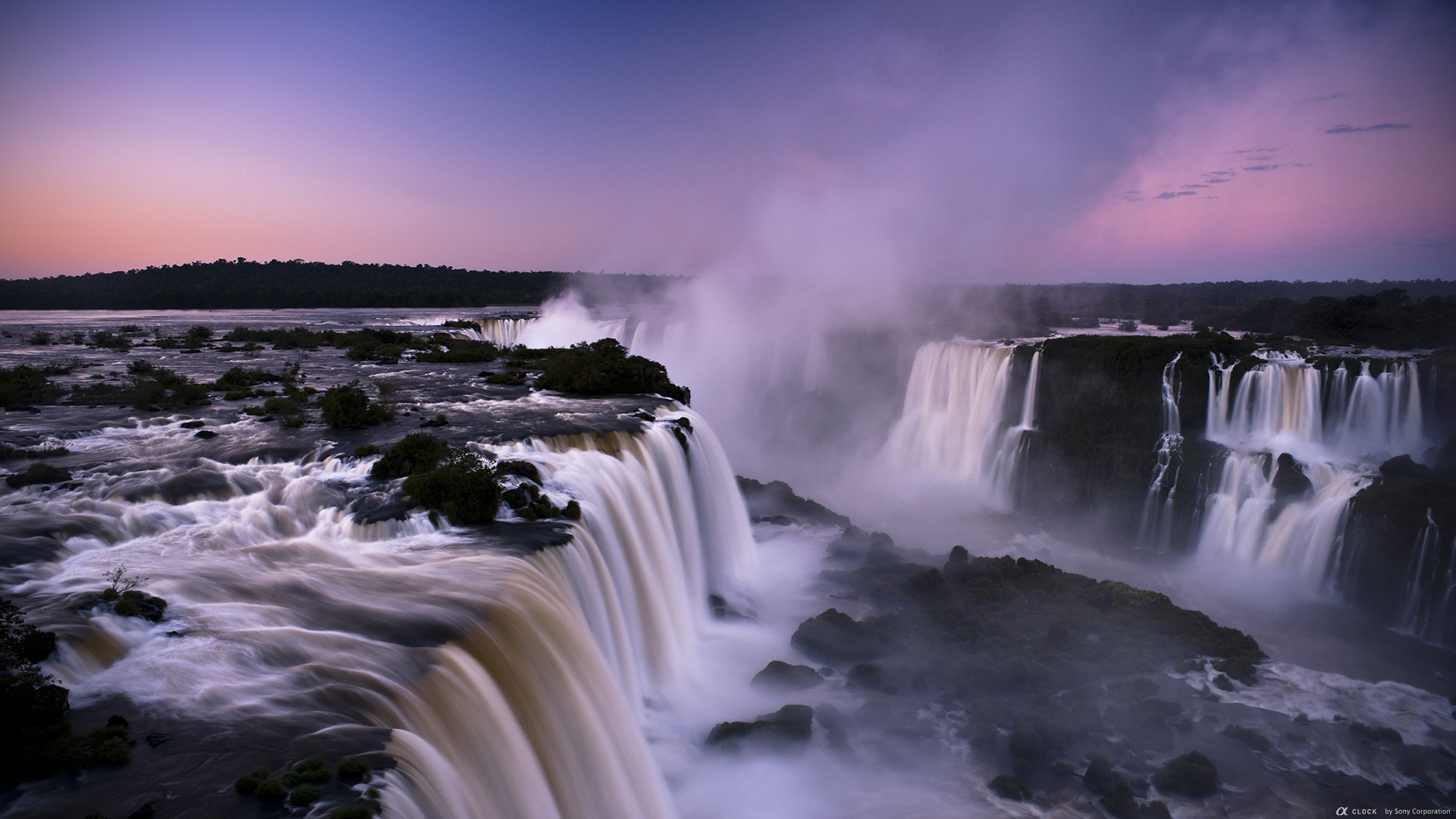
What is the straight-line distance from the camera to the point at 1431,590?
1650 cm

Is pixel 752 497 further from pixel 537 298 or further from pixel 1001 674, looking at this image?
pixel 537 298

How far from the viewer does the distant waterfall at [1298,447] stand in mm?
19219

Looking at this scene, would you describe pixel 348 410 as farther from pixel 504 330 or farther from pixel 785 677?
pixel 504 330

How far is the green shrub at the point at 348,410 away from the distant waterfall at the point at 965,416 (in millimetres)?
22605

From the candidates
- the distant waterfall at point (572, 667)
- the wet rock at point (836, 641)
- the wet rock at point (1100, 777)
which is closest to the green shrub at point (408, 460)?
the distant waterfall at point (572, 667)

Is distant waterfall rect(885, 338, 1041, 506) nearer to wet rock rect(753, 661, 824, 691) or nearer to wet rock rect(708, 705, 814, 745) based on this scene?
wet rock rect(753, 661, 824, 691)

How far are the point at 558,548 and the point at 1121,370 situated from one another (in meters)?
23.0

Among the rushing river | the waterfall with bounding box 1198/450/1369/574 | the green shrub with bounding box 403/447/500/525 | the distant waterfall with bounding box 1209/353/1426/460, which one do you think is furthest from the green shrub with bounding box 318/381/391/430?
the distant waterfall with bounding box 1209/353/1426/460

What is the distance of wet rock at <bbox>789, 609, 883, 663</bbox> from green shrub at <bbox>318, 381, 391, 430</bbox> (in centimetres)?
1089

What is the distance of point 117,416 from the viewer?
639 inches

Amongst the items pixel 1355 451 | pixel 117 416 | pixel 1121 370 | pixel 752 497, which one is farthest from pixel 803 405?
pixel 117 416

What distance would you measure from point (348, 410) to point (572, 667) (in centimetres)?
1027

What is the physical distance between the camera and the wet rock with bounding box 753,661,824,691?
13242 mm

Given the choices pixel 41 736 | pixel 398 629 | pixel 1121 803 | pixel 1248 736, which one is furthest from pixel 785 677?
pixel 41 736
